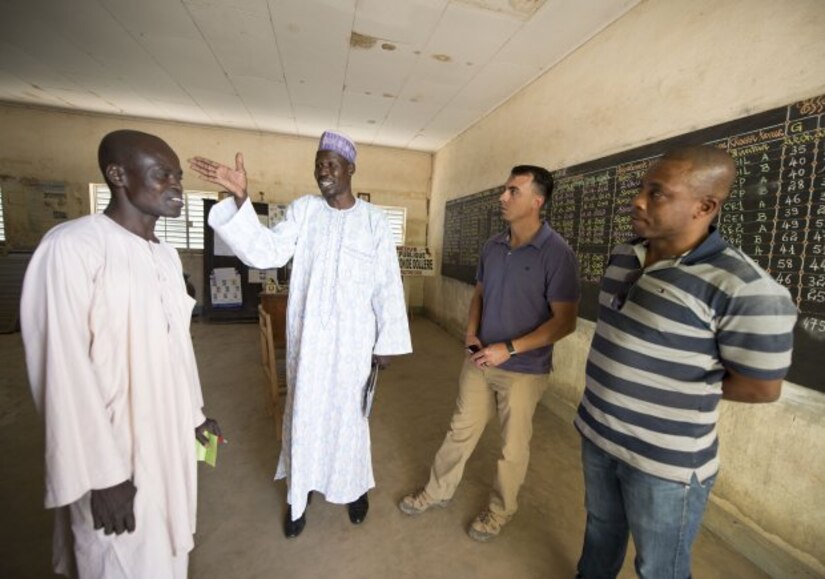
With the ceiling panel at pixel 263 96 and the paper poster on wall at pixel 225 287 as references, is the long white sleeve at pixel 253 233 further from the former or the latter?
the paper poster on wall at pixel 225 287

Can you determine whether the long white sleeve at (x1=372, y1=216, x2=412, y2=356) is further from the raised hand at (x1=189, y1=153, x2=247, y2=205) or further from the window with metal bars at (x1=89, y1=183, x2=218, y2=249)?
the window with metal bars at (x1=89, y1=183, x2=218, y2=249)

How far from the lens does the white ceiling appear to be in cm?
259

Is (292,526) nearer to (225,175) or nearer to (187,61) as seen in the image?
(225,175)

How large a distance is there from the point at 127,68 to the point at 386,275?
411 cm

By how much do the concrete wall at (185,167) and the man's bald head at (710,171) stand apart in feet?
18.2

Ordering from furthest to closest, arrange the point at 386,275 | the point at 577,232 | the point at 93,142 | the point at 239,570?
the point at 93,142, the point at 577,232, the point at 386,275, the point at 239,570

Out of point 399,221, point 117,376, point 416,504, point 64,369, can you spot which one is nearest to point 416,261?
point 399,221

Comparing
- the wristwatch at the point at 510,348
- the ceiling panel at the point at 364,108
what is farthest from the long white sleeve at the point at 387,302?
the ceiling panel at the point at 364,108

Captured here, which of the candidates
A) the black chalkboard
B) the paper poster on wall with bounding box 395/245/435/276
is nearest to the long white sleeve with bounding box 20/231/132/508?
the black chalkboard

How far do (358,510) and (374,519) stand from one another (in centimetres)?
10

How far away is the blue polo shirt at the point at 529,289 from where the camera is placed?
1.56m

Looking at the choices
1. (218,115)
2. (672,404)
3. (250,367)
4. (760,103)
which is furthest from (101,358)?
(218,115)

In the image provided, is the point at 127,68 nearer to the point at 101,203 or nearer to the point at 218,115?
the point at 218,115

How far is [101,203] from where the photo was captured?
5.53 m
